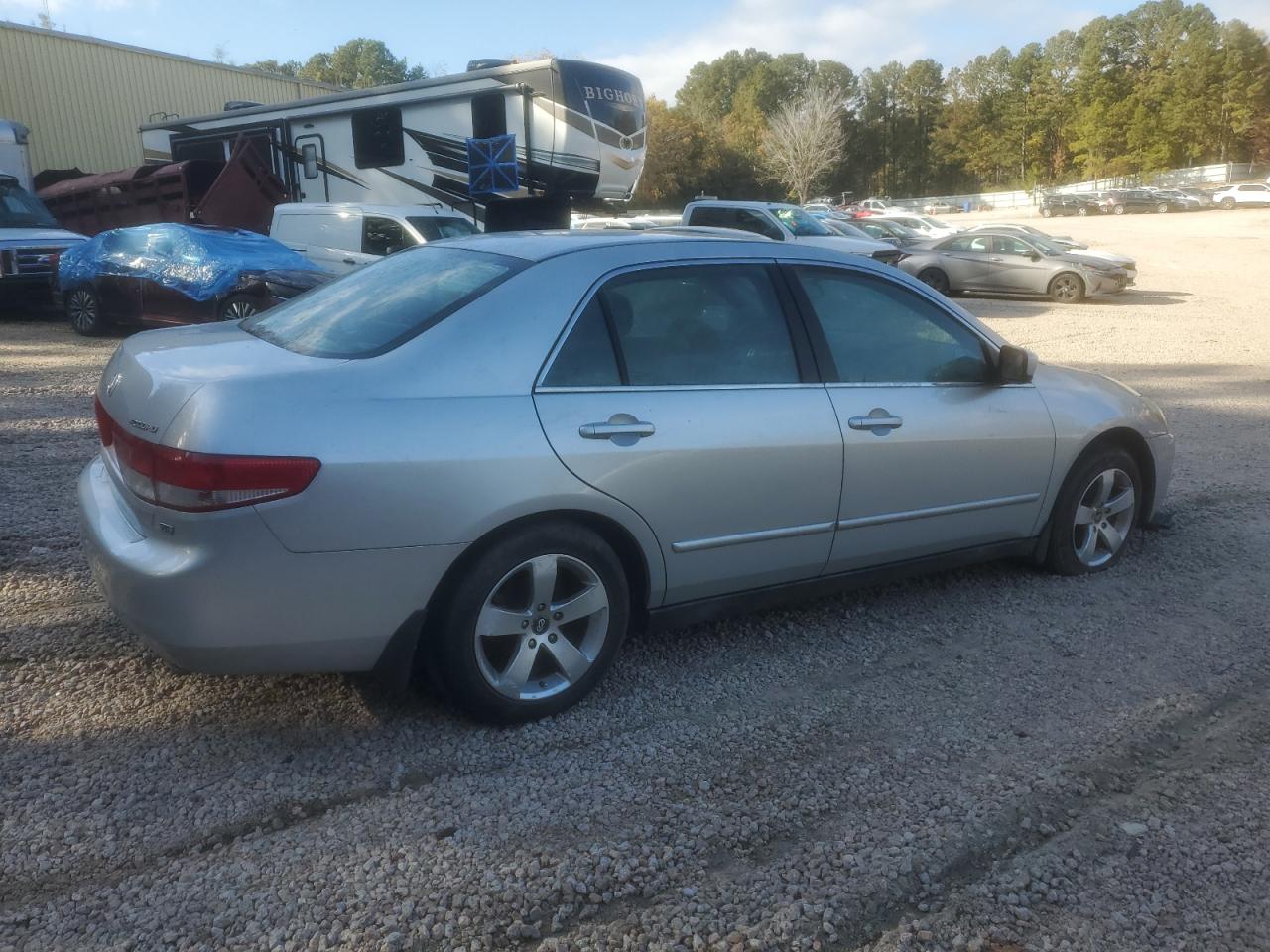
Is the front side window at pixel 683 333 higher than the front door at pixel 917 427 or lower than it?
higher

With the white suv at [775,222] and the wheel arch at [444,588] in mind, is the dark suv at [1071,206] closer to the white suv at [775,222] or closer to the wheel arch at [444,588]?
the white suv at [775,222]

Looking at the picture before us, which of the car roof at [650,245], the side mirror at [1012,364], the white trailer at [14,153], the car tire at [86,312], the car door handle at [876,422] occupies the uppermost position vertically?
the white trailer at [14,153]

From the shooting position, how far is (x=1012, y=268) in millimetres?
19375

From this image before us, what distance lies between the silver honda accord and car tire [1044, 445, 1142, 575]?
173 mm

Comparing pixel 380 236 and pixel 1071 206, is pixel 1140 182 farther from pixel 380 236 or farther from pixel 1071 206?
pixel 380 236

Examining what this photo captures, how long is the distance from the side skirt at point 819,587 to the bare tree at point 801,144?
58629 mm

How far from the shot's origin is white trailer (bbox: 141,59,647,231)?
14.9 meters

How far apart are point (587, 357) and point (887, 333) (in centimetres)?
146

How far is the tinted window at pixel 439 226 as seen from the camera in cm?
Answer: 1318

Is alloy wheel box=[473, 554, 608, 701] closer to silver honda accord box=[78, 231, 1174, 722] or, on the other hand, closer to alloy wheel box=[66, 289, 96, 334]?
silver honda accord box=[78, 231, 1174, 722]

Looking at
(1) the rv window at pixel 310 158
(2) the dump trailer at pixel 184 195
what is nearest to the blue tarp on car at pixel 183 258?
(2) the dump trailer at pixel 184 195

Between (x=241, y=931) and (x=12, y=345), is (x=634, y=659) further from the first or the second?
(x=12, y=345)

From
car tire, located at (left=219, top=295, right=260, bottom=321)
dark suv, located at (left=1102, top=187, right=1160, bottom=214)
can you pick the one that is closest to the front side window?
car tire, located at (left=219, top=295, right=260, bottom=321)

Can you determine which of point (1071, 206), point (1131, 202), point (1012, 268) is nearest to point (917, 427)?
point (1012, 268)
